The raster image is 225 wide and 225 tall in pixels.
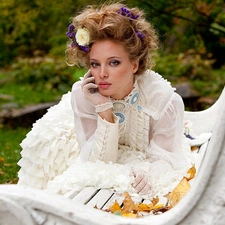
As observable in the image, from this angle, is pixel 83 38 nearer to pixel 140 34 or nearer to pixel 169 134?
pixel 140 34

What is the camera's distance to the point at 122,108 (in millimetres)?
3574

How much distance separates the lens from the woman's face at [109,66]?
3.32 meters

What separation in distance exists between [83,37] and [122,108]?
502 millimetres

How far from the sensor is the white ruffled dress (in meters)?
3.18

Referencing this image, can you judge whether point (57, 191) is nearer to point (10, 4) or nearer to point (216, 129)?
point (216, 129)

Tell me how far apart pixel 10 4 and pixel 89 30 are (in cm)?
703

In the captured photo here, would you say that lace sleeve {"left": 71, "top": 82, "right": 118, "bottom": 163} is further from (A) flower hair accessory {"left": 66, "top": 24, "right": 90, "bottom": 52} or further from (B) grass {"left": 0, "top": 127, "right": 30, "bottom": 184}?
(B) grass {"left": 0, "top": 127, "right": 30, "bottom": 184}

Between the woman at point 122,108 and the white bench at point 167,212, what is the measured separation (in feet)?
3.88

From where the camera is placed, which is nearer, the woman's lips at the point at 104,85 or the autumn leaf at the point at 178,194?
the autumn leaf at the point at 178,194

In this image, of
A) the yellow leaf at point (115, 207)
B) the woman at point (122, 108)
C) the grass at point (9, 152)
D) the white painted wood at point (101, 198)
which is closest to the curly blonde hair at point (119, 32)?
the woman at point (122, 108)

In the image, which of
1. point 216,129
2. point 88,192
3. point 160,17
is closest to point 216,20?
point 160,17

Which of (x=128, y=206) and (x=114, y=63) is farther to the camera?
(x=114, y=63)

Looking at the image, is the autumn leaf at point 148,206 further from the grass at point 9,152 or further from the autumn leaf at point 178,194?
the grass at point 9,152

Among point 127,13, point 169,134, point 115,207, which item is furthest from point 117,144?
point 115,207
